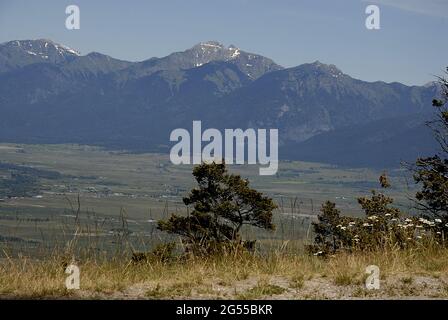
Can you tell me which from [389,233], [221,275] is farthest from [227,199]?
[221,275]

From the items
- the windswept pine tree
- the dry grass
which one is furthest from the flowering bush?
the windswept pine tree

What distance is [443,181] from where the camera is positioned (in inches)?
762

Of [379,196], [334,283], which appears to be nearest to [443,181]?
[379,196]

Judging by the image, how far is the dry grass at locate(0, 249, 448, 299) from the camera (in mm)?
7262

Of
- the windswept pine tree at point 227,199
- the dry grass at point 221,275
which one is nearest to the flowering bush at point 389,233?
the dry grass at point 221,275

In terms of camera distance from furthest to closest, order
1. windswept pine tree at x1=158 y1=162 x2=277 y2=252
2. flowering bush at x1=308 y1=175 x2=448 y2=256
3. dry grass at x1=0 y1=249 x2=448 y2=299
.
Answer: windswept pine tree at x1=158 y1=162 x2=277 y2=252, flowering bush at x1=308 y1=175 x2=448 y2=256, dry grass at x1=0 y1=249 x2=448 y2=299

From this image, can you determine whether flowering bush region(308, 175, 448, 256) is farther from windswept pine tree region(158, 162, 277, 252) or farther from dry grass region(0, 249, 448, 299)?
windswept pine tree region(158, 162, 277, 252)

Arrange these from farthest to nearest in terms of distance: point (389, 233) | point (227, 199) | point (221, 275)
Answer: point (227, 199), point (389, 233), point (221, 275)

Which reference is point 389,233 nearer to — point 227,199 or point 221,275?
point 221,275

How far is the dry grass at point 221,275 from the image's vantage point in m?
7.26

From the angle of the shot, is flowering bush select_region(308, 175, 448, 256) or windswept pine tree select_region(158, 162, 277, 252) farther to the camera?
windswept pine tree select_region(158, 162, 277, 252)

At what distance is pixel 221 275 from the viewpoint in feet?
26.8

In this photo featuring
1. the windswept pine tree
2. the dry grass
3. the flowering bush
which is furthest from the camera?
the windswept pine tree
